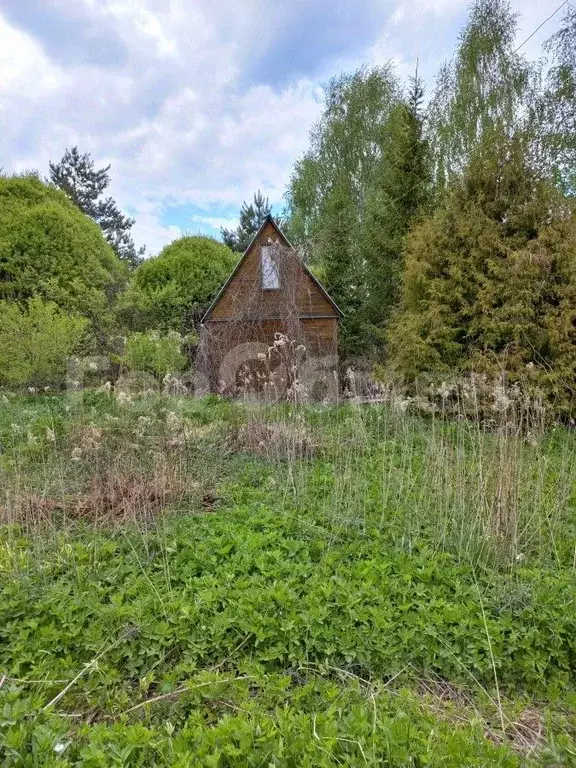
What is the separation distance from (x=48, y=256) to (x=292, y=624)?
10827mm

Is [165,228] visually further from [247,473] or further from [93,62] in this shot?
[247,473]

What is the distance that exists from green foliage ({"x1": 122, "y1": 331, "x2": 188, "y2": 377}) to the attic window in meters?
2.45

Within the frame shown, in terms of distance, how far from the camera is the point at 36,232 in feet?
33.6

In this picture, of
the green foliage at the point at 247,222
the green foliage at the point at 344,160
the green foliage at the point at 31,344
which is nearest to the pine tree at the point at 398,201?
the green foliage at the point at 344,160

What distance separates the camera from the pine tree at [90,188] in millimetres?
23438

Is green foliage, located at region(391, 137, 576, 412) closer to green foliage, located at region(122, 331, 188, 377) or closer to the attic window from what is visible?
the attic window

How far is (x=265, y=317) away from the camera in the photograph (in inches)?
394

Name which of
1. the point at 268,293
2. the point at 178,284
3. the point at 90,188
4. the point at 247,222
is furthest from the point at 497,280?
the point at 90,188

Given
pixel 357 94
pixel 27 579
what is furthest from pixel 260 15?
pixel 357 94

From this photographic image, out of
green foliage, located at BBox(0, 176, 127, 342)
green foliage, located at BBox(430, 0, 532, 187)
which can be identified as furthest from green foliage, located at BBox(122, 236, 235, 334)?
green foliage, located at BBox(430, 0, 532, 187)

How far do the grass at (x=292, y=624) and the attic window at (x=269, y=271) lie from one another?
7.31 meters

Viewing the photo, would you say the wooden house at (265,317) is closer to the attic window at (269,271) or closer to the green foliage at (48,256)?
the attic window at (269,271)

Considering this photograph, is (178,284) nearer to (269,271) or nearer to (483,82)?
(269,271)

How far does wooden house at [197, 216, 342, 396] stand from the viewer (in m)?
9.66
